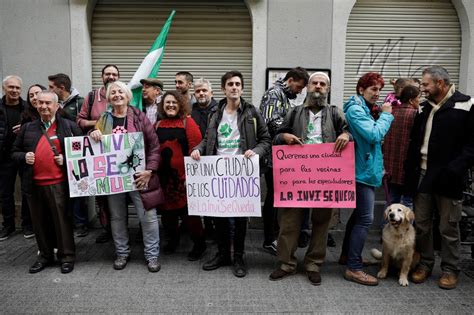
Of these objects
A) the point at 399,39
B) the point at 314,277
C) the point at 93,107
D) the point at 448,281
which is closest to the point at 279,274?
the point at 314,277

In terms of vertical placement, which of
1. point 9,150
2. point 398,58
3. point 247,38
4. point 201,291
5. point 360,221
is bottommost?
point 201,291

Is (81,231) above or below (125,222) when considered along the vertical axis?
below

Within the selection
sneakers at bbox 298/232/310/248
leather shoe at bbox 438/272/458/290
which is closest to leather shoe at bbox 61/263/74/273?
sneakers at bbox 298/232/310/248

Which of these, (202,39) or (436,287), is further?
(202,39)

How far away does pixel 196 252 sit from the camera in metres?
5.05

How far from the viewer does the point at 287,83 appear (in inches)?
194

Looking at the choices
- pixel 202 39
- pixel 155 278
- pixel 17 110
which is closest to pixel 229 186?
pixel 155 278

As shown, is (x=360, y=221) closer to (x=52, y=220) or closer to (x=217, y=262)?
(x=217, y=262)

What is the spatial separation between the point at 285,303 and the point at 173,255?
174cm

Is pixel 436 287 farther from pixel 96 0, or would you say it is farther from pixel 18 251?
pixel 96 0

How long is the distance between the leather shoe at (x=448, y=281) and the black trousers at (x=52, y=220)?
3880mm

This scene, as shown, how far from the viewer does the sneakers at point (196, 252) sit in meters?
5.01

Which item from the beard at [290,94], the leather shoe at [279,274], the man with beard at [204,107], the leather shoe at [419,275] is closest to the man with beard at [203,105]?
the man with beard at [204,107]

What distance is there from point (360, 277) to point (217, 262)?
1513 mm
